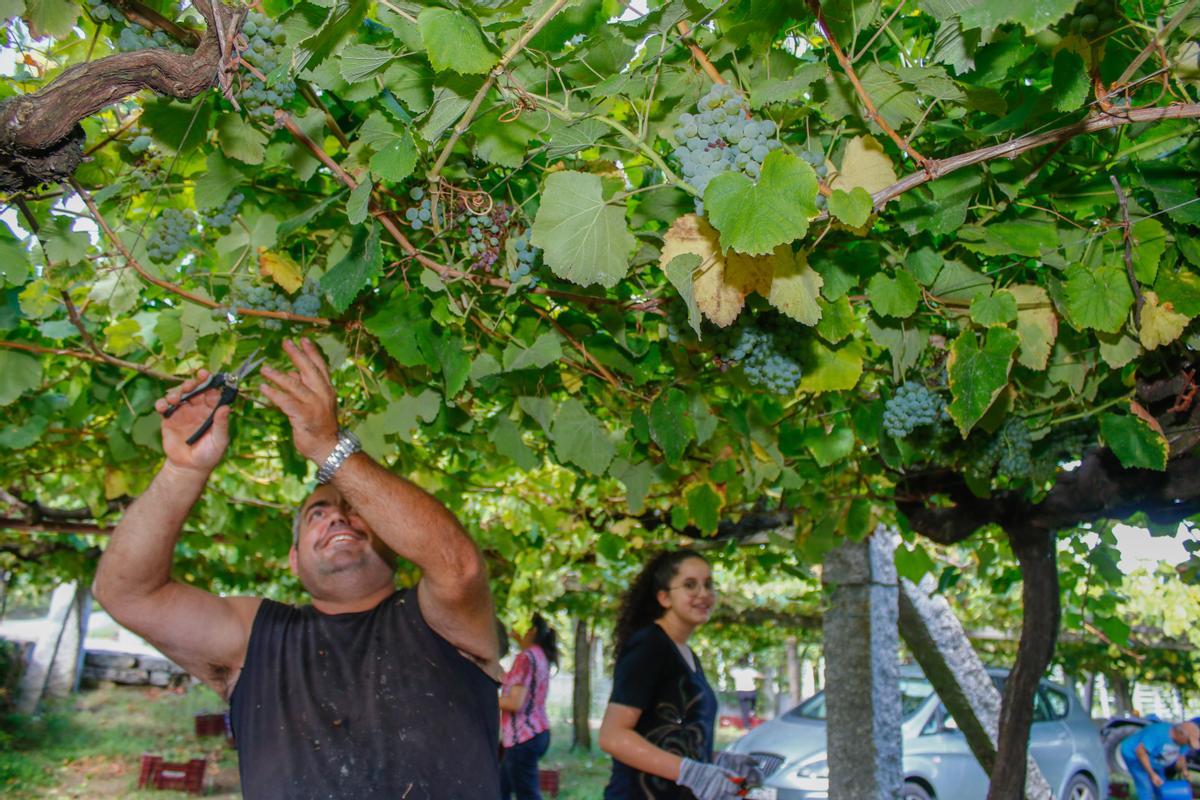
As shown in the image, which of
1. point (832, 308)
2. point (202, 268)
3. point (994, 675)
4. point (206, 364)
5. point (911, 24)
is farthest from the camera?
point (994, 675)

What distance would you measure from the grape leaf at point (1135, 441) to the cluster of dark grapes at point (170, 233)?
6.74 ft

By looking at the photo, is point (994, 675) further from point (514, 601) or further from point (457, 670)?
point (457, 670)

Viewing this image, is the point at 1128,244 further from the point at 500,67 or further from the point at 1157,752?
the point at 1157,752

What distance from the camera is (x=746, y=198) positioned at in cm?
110

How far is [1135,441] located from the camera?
211cm

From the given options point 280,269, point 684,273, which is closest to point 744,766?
point 280,269

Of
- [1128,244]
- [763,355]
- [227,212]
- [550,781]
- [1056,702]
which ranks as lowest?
[550,781]

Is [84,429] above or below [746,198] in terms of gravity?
above

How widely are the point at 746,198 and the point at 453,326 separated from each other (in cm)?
117

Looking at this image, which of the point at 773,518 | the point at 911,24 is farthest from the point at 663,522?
the point at 911,24

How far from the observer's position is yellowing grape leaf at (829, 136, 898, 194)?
132cm

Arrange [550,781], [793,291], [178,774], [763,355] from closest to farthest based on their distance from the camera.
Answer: [793,291] < [763,355] < [178,774] < [550,781]

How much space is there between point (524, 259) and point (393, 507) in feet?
2.10

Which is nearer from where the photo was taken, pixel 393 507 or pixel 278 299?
pixel 393 507
